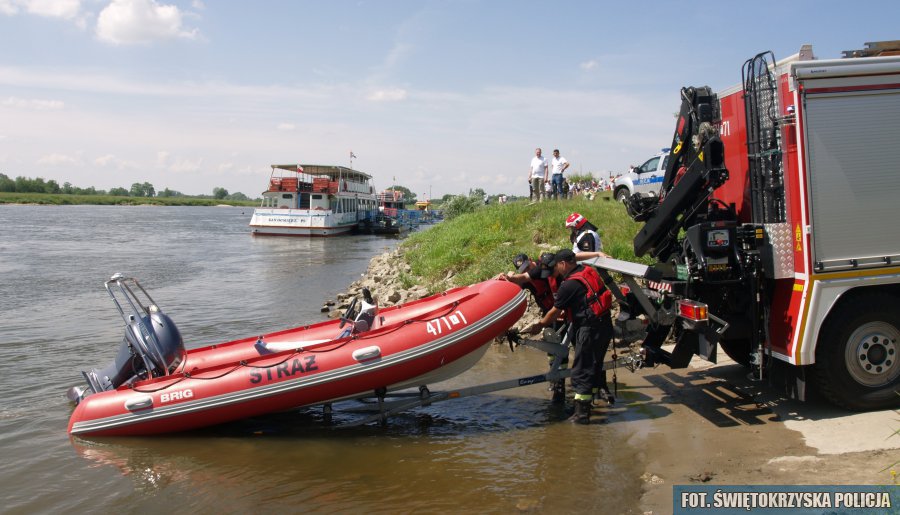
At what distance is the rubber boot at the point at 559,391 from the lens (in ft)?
21.8

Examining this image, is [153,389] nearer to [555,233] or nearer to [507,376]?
[507,376]

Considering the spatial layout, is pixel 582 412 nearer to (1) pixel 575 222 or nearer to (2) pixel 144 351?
(1) pixel 575 222

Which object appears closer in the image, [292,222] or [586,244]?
[586,244]

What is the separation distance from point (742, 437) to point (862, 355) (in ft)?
4.14

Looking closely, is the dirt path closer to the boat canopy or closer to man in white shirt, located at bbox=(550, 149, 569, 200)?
man in white shirt, located at bbox=(550, 149, 569, 200)

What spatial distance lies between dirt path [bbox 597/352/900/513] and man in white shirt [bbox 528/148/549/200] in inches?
429

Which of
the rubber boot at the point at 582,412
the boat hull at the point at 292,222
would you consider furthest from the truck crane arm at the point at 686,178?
the boat hull at the point at 292,222

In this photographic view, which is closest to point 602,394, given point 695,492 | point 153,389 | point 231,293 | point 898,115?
point 695,492

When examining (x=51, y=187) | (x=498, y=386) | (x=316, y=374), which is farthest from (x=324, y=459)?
(x=51, y=187)

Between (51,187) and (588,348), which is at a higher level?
(51,187)

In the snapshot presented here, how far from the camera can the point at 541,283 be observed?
22.0 ft

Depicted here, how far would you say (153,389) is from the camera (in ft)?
20.3

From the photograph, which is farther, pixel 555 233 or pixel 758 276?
pixel 555 233

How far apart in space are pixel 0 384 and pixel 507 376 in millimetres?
6973
